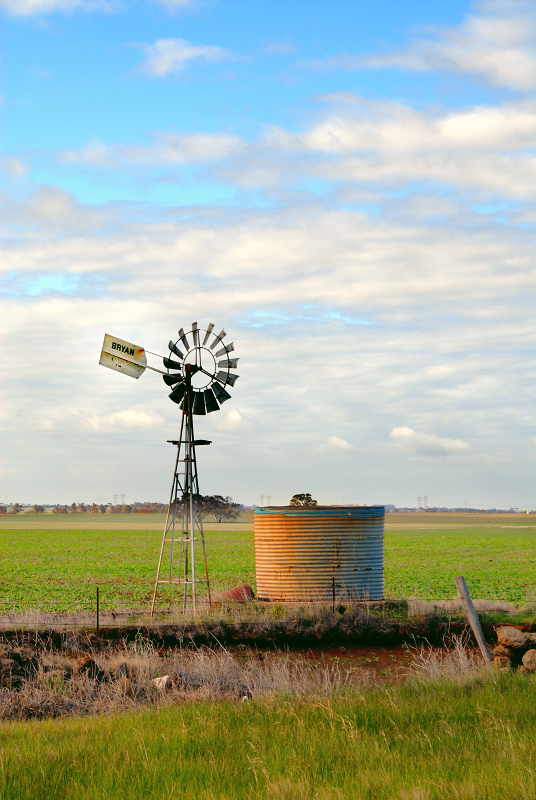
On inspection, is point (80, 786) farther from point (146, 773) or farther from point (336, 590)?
point (336, 590)

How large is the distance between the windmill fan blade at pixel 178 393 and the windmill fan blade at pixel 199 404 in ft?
1.20

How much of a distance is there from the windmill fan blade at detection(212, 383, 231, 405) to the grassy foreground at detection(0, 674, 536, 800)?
38.0 feet

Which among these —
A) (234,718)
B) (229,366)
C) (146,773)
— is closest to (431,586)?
(229,366)

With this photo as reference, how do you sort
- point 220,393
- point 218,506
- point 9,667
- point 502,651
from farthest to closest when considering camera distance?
1. point 218,506
2. point 220,393
3. point 502,651
4. point 9,667

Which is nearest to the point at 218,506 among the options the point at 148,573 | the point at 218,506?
the point at 218,506

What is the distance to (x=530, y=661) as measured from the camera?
14.5 meters

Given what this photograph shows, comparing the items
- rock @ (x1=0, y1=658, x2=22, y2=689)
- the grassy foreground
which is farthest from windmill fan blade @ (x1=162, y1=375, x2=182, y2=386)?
the grassy foreground

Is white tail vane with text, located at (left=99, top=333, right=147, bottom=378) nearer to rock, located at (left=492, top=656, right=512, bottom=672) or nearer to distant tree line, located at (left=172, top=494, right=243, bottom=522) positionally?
rock, located at (left=492, top=656, right=512, bottom=672)

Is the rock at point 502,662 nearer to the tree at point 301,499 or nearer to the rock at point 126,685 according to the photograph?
the rock at point 126,685

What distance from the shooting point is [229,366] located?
22.3 meters

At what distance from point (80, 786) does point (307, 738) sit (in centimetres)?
250

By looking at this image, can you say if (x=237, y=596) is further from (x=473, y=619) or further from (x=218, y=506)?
(x=218, y=506)

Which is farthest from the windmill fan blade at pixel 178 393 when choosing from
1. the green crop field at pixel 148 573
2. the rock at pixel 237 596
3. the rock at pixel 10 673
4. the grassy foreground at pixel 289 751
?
the grassy foreground at pixel 289 751

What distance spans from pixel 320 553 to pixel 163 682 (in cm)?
910
